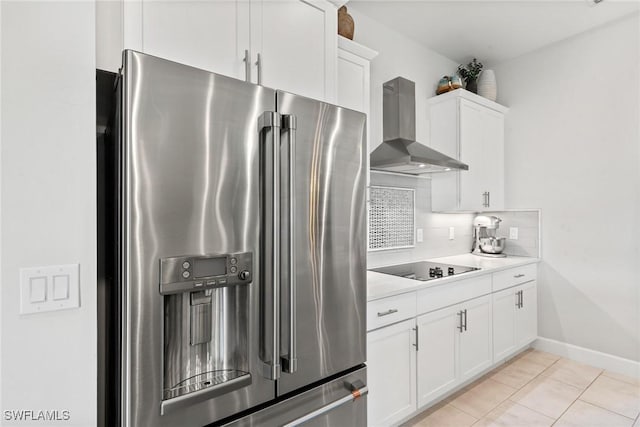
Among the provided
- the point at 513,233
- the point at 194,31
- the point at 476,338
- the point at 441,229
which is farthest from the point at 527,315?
the point at 194,31

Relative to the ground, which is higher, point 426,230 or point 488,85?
point 488,85

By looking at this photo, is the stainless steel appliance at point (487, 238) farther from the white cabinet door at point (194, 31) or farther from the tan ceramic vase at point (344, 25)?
the white cabinet door at point (194, 31)

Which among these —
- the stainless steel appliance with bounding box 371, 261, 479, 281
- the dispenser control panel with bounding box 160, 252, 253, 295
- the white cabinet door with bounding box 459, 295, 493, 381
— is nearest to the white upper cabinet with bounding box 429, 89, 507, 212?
the stainless steel appliance with bounding box 371, 261, 479, 281

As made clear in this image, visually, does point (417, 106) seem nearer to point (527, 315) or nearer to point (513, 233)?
point (513, 233)

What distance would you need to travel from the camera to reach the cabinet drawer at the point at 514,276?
8.61 feet

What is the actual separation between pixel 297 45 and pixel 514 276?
2473 mm

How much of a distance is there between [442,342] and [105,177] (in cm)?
201

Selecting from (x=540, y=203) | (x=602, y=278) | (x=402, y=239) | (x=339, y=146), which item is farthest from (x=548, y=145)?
(x=339, y=146)

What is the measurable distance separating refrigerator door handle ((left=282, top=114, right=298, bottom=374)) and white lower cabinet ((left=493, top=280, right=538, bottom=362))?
81.8 inches

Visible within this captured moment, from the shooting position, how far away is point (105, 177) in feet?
3.43

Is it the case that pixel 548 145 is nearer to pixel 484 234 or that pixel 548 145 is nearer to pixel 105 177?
pixel 484 234

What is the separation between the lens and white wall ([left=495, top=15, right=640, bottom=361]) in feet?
8.75

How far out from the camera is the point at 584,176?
9.45 feet

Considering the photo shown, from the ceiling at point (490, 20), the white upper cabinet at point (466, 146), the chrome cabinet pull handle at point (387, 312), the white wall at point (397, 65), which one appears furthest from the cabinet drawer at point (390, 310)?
the ceiling at point (490, 20)
